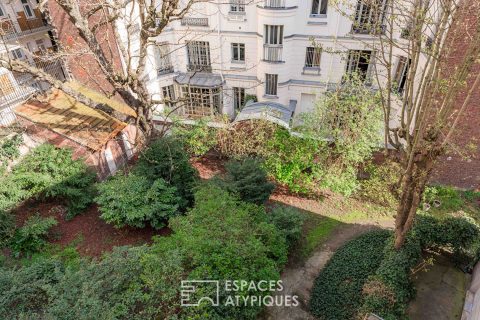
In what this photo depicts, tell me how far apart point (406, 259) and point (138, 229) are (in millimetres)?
9910

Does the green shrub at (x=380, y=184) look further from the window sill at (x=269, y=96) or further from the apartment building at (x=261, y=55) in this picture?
the window sill at (x=269, y=96)

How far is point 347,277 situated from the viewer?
10.8 metres

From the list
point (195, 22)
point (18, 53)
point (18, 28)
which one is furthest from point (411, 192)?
point (18, 53)

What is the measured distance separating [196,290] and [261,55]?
15364 millimetres

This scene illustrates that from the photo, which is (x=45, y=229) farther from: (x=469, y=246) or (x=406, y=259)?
(x=469, y=246)

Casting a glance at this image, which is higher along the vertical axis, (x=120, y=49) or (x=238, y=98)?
(x=120, y=49)

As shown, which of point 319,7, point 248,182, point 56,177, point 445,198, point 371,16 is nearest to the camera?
point 248,182

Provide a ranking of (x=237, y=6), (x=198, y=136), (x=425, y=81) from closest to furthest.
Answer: (x=425, y=81)
(x=198, y=136)
(x=237, y=6)

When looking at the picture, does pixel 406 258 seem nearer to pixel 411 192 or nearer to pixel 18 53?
pixel 411 192

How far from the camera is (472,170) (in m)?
14.8

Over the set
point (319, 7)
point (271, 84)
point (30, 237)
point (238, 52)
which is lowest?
point (30, 237)

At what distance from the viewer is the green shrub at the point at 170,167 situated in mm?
12438

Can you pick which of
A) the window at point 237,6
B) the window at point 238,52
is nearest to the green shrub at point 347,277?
the window at point 238,52

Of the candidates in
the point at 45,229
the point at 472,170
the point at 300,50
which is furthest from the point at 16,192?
the point at 472,170
